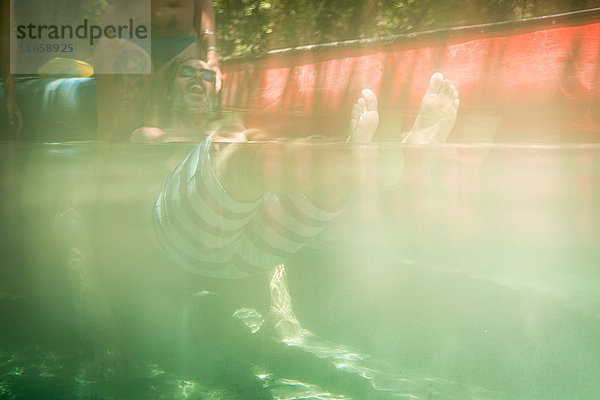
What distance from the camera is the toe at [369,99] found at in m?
1.12

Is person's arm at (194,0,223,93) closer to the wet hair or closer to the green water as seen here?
the wet hair

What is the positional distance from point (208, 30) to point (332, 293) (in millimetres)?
808

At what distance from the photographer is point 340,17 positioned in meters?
1.27

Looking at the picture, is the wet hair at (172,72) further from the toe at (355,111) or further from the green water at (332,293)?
the toe at (355,111)

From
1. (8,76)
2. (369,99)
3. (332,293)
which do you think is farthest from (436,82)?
(8,76)

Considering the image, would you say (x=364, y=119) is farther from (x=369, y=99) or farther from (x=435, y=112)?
(x=435, y=112)

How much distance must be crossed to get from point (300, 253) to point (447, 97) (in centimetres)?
58

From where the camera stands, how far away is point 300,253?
1199 millimetres

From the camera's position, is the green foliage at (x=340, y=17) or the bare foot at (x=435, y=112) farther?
the bare foot at (x=435, y=112)

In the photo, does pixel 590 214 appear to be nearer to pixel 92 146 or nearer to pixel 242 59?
pixel 242 59

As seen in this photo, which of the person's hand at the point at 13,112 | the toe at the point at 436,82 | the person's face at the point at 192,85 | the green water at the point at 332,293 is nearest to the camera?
the person's face at the point at 192,85

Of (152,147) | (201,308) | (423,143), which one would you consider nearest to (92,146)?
(152,147)

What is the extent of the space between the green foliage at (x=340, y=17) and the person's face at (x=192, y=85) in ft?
0.45

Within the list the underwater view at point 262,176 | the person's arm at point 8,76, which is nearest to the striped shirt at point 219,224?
the underwater view at point 262,176
